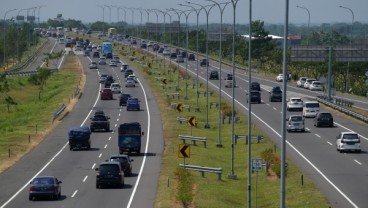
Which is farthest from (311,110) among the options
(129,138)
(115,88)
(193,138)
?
(115,88)

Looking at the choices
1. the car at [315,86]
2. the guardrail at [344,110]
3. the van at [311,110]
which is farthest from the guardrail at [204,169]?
the car at [315,86]

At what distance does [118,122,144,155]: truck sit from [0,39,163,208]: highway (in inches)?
26.1

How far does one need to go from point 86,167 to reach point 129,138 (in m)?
5.81

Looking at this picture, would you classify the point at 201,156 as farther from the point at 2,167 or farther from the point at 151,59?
the point at 151,59

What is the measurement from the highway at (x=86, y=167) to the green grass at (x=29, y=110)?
120 centimetres

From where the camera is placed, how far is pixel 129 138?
6538 centimetres

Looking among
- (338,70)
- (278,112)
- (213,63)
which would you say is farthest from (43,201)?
(213,63)

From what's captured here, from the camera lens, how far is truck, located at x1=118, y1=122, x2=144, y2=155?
214 ft

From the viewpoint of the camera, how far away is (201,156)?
6669cm

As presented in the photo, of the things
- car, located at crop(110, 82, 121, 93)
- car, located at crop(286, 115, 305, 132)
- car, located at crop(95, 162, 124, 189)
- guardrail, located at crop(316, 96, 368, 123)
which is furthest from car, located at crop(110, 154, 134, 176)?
car, located at crop(110, 82, 121, 93)

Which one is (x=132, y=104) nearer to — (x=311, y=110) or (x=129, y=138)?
(x=311, y=110)

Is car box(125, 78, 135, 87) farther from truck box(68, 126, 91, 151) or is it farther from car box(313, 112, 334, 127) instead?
truck box(68, 126, 91, 151)

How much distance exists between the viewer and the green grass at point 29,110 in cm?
7291

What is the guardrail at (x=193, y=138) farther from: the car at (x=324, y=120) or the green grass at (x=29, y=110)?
the car at (x=324, y=120)
